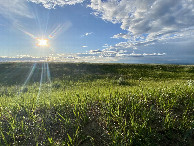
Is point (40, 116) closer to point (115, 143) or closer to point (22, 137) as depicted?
point (22, 137)

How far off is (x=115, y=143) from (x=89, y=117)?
1.16 m

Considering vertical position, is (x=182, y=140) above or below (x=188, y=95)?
below

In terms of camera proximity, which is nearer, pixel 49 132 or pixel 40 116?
pixel 49 132

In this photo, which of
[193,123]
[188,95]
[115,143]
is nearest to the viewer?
[115,143]

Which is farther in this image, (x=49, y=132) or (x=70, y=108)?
(x=70, y=108)

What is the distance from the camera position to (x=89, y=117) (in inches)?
143

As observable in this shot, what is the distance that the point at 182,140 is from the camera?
2.80 metres

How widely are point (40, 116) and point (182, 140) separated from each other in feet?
13.0

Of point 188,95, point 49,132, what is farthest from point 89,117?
point 188,95

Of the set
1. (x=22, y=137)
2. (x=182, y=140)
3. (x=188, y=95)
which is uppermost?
(x=188, y=95)

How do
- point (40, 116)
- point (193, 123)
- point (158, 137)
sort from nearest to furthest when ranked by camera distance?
1. point (158, 137)
2. point (193, 123)
3. point (40, 116)

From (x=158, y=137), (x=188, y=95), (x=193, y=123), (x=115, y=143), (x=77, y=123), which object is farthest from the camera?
(x=188, y=95)

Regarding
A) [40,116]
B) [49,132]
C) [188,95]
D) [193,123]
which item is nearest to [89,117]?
[49,132]

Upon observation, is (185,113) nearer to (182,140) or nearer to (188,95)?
(182,140)
